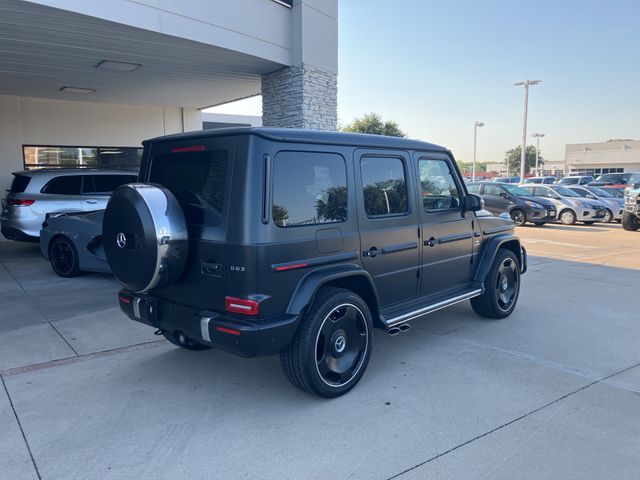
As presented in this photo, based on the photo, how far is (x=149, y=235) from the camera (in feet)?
11.5

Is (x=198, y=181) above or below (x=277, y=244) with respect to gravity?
above

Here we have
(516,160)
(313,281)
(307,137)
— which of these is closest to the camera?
(313,281)

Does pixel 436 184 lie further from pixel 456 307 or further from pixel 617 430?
pixel 617 430

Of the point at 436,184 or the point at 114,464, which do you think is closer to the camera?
the point at 114,464

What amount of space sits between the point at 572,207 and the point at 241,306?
1727 centimetres

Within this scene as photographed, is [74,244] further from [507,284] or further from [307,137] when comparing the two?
[507,284]

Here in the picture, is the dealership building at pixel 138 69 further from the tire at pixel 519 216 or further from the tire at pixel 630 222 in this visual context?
the tire at pixel 630 222

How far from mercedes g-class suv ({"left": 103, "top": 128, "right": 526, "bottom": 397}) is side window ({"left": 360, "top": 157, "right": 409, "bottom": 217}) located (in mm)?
13

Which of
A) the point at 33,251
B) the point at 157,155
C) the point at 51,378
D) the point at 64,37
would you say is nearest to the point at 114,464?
the point at 51,378

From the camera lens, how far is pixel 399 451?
123 inches

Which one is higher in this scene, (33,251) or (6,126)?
(6,126)

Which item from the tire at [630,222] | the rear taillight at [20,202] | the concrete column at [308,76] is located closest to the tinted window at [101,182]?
the rear taillight at [20,202]

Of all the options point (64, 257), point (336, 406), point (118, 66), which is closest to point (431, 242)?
point (336, 406)

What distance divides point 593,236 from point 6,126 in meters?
16.3
